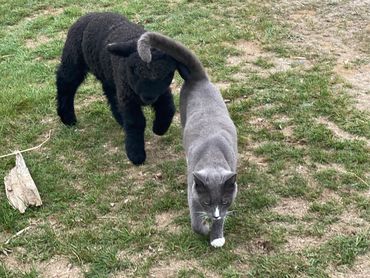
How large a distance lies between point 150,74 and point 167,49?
24 cm

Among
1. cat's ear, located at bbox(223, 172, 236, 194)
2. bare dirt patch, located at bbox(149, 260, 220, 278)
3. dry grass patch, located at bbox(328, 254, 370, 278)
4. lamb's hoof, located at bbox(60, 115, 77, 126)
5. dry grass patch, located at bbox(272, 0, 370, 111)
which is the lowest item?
dry grass patch, located at bbox(272, 0, 370, 111)

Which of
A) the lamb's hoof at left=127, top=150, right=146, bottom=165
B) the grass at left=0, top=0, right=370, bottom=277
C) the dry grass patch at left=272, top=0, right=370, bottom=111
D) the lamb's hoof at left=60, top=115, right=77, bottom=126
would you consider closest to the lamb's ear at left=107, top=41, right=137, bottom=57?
the lamb's hoof at left=127, top=150, right=146, bottom=165

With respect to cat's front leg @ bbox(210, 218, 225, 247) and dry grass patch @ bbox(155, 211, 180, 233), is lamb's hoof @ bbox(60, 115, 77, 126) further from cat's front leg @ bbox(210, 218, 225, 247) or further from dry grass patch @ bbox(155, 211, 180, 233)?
cat's front leg @ bbox(210, 218, 225, 247)

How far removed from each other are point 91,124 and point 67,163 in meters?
0.79

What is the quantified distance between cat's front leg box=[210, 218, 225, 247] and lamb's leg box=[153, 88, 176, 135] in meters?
1.60

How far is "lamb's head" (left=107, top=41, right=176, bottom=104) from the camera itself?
15.1 feet

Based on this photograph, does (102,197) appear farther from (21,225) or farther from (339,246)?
(339,246)

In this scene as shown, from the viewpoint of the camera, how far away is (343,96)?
619cm

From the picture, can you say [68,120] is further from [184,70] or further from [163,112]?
[184,70]

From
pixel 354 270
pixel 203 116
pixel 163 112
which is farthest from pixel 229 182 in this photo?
pixel 163 112

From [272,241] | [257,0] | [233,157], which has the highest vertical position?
[233,157]

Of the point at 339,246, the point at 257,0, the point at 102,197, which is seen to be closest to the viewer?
the point at 339,246

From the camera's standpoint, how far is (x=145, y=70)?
15.1 feet

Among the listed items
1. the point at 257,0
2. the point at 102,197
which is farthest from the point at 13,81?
the point at 257,0
